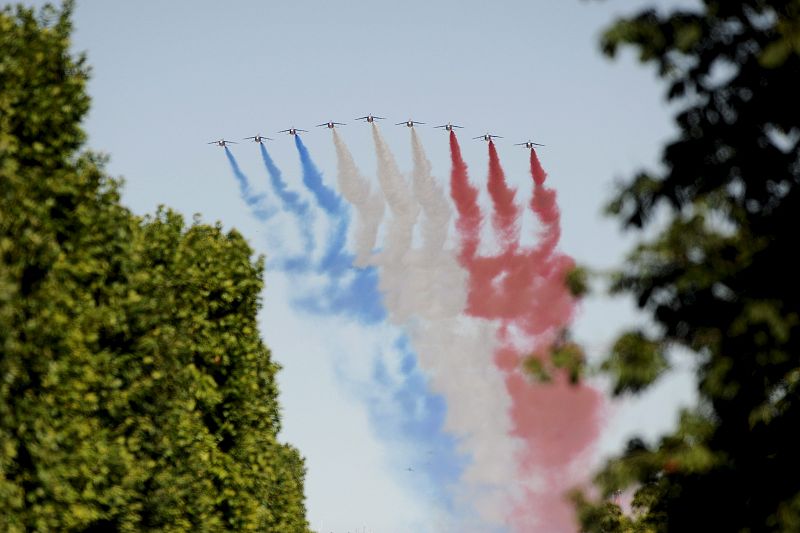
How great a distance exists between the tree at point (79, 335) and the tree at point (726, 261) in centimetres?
1392

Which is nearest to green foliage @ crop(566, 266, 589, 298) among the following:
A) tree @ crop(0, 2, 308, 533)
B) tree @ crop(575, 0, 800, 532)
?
tree @ crop(575, 0, 800, 532)

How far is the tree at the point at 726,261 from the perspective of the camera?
777 inches

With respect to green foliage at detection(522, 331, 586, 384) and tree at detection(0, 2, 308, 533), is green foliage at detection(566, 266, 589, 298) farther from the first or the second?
tree at detection(0, 2, 308, 533)

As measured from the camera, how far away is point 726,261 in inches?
789

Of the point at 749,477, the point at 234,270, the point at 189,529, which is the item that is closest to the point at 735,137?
the point at 749,477

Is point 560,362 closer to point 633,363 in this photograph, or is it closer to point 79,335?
point 633,363

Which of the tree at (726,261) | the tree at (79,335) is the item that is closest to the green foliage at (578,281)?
the tree at (726,261)

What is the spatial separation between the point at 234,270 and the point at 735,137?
105 feet

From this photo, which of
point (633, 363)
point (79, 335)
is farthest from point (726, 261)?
point (79, 335)

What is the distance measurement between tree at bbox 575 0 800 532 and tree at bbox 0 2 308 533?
13.9m

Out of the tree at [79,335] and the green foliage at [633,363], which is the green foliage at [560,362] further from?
the tree at [79,335]

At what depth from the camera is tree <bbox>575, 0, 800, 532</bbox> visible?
64.7 ft

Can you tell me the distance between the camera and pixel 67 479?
32125mm

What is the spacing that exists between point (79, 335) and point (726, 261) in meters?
17.5
